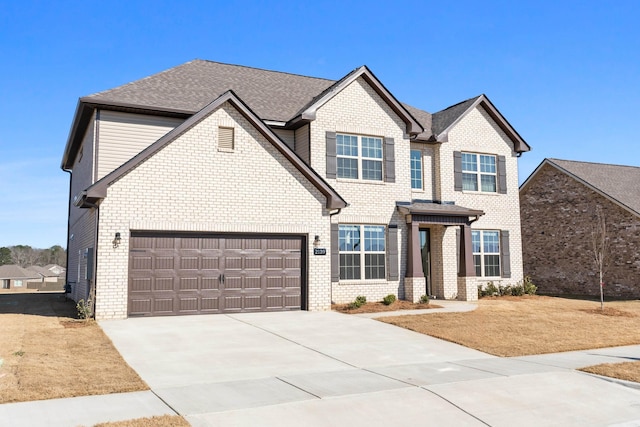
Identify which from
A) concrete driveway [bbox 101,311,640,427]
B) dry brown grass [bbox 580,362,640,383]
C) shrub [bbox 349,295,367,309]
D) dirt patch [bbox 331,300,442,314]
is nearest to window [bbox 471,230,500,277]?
dirt patch [bbox 331,300,442,314]

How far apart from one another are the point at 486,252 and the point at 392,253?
5.41 meters

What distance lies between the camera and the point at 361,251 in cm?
2030

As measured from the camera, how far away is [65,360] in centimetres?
974

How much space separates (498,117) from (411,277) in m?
8.89

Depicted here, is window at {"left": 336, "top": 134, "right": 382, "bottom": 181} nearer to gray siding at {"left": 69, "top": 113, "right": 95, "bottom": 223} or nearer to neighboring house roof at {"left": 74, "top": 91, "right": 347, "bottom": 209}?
neighboring house roof at {"left": 74, "top": 91, "right": 347, "bottom": 209}

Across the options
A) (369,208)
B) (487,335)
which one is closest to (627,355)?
(487,335)

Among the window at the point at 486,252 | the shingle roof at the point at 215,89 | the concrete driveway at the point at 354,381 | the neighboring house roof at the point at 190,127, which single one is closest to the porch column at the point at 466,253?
the window at the point at 486,252

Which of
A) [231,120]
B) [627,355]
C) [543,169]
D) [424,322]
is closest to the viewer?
[627,355]

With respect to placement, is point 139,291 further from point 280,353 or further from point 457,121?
point 457,121

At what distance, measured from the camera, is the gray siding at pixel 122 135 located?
18.1 meters

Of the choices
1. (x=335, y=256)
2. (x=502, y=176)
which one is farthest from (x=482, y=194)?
(x=335, y=256)

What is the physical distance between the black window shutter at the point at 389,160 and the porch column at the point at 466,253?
359cm

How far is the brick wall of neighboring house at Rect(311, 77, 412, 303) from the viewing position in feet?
65.6

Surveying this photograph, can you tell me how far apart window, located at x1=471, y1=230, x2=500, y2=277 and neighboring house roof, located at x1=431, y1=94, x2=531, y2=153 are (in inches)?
167
